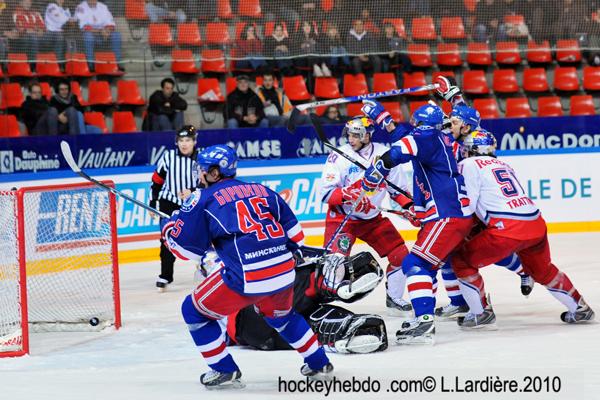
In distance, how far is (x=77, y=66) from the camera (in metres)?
10.5

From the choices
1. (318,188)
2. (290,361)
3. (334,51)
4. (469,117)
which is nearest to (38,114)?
(318,188)

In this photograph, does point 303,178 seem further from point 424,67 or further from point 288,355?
point 288,355

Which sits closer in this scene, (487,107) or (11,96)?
(11,96)

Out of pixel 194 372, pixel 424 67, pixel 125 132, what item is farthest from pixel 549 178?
pixel 194 372

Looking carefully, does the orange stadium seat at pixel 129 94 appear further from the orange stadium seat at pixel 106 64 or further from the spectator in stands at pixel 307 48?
the spectator in stands at pixel 307 48

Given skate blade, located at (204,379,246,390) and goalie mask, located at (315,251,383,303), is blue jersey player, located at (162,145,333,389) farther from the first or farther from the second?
goalie mask, located at (315,251,383,303)

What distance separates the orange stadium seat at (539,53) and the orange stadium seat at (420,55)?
112cm

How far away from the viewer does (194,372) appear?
5559 mm

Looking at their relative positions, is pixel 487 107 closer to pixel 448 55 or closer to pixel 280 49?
pixel 448 55

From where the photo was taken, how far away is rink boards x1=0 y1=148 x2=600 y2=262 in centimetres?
977

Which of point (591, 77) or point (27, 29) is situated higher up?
point (27, 29)

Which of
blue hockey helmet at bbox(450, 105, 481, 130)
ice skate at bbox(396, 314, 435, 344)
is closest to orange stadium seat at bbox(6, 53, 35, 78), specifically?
blue hockey helmet at bbox(450, 105, 481, 130)

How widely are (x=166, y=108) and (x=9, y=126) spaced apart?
5.08ft

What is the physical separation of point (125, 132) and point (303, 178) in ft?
5.52
